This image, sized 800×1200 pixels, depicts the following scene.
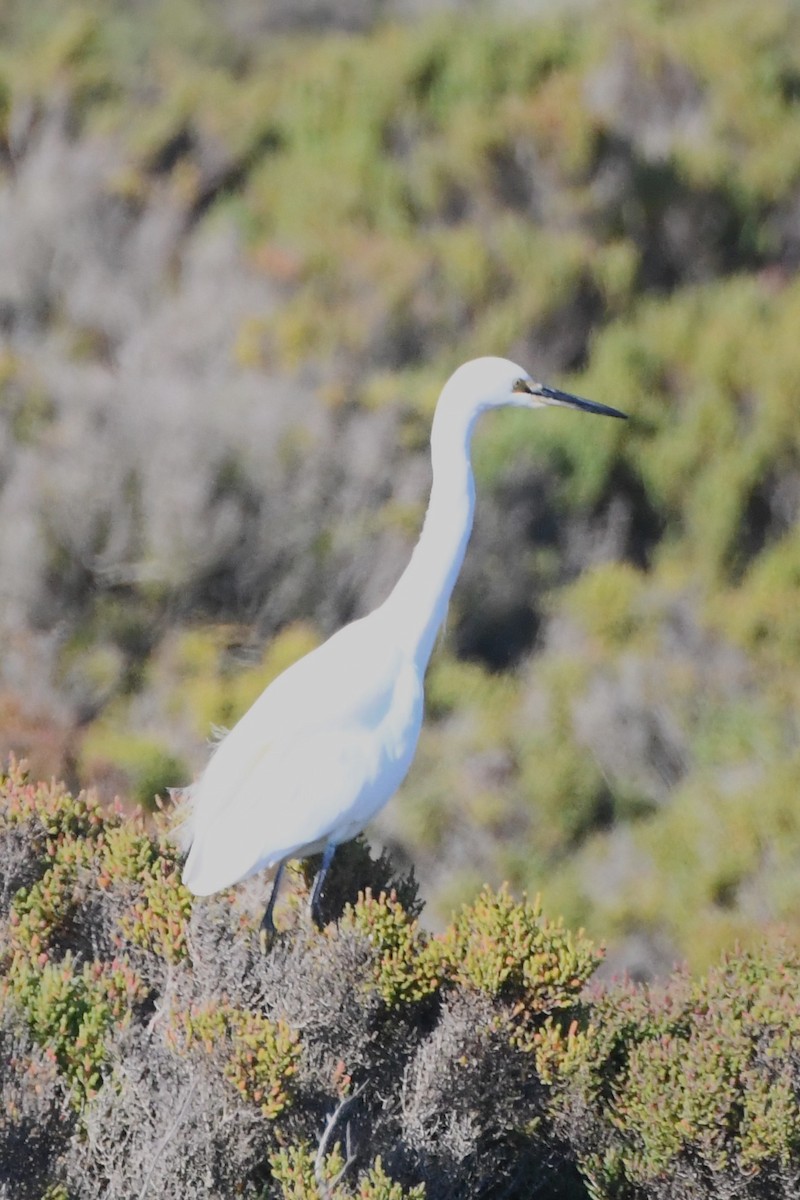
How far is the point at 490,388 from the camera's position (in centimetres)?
439

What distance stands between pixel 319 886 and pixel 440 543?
103 centimetres

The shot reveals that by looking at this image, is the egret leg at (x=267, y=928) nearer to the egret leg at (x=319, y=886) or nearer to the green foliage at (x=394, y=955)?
the egret leg at (x=319, y=886)

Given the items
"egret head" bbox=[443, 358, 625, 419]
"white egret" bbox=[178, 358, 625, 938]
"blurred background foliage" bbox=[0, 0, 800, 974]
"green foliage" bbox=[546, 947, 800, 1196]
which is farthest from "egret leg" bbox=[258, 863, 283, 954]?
"blurred background foliage" bbox=[0, 0, 800, 974]

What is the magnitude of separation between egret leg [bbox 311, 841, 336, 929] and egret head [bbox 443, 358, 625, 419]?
4.09 ft

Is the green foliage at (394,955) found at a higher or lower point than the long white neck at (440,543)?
lower

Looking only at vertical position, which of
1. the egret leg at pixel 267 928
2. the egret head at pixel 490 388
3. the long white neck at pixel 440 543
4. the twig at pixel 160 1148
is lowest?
the twig at pixel 160 1148

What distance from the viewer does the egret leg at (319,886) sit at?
3.72m

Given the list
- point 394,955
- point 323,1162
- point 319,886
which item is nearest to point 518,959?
point 394,955

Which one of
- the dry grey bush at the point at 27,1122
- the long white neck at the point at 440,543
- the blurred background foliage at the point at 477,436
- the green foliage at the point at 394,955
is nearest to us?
the dry grey bush at the point at 27,1122

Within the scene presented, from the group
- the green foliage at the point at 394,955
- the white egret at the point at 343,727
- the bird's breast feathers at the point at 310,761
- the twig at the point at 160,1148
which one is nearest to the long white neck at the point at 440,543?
the white egret at the point at 343,727

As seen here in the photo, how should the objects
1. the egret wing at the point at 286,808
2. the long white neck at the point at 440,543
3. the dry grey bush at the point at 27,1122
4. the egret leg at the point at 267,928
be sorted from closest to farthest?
the dry grey bush at the point at 27,1122
the egret leg at the point at 267,928
the egret wing at the point at 286,808
the long white neck at the point at 440,543

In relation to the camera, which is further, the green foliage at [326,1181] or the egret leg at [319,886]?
the egret leg at [319,886]

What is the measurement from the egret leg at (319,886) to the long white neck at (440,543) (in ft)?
2.05

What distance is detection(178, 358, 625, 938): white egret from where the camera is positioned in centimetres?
376
